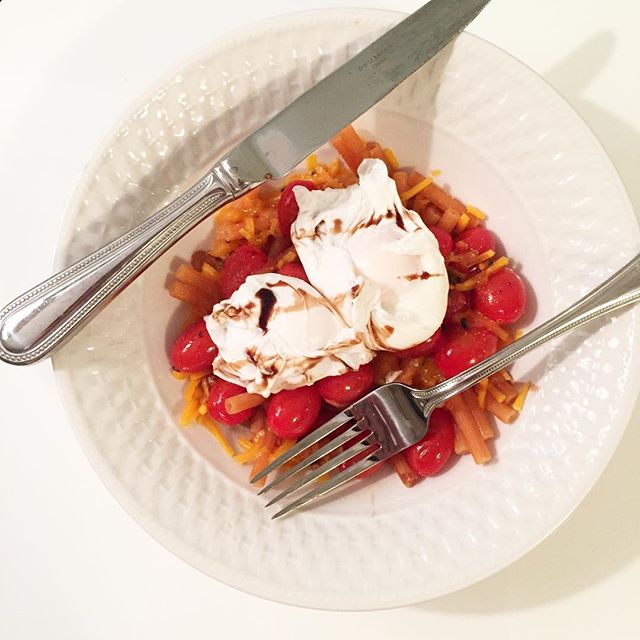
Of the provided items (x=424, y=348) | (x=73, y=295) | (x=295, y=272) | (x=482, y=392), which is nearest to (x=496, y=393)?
(x=482, y=392)

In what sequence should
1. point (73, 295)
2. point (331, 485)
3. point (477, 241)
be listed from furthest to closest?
point (477, 241) → point (331, 485) → point (73, 295)

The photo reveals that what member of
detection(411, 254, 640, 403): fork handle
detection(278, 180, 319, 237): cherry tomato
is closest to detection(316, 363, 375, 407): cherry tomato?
detection(411, 254, 640, 403): fork handle

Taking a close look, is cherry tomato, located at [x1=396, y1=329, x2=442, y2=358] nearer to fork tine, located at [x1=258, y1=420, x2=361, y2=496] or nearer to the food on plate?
the food on plate

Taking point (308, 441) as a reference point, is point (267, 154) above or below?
above

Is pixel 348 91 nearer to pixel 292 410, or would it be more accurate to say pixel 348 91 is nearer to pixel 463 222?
pixel 463 222

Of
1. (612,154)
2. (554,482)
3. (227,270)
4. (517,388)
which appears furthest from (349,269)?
(612,154)

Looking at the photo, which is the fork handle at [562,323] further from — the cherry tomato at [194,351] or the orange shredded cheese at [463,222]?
the cherry tomato at [194,351]
